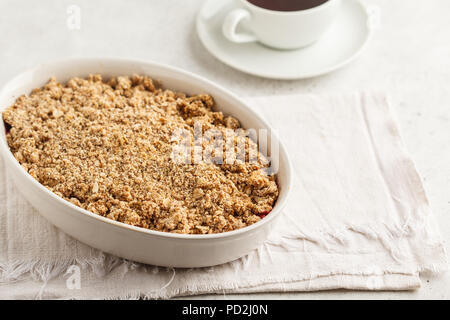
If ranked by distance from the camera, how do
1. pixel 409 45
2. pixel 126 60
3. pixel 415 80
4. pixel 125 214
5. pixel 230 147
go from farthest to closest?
pixel 409 45 < pixel 415 80 < pixel 126 60 < pixel 230 147 < pixel 125 214

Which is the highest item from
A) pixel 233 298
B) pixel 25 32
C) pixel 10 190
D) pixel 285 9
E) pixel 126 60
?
pixel 25 32

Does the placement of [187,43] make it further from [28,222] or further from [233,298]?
→ [233,298]

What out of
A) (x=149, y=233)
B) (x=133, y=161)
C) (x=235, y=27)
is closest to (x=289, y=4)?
(x=235, y=27)

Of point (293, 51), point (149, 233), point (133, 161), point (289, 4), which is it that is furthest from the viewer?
point (293, 51)

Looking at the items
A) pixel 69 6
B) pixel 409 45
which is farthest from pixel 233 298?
pixel 69 6

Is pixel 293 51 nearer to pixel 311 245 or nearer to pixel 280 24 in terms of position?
Answer: pixel 280 24

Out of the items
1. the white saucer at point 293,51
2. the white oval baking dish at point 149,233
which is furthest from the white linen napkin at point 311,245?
the white saucer at point 293,51
